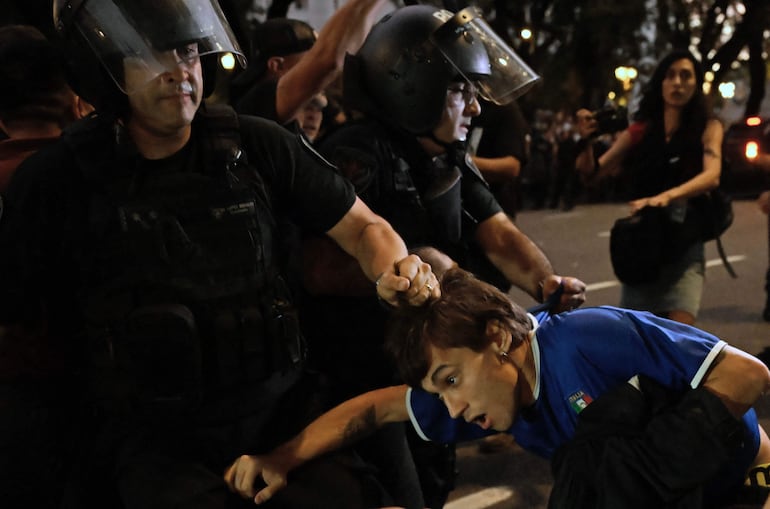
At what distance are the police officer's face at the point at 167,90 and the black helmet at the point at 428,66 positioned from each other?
98 centimetres

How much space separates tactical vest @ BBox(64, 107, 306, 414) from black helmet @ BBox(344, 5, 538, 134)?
98cm

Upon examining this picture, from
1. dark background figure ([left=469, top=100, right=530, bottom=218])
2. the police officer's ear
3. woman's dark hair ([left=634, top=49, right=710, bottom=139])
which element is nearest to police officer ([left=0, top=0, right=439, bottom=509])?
the police officer's ear

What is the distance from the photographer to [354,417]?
2225 millimetres

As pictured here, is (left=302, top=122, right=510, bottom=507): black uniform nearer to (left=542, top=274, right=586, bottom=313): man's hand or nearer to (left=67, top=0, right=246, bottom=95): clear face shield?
(left=542, top=274, right=586, bottom=313): man's hand

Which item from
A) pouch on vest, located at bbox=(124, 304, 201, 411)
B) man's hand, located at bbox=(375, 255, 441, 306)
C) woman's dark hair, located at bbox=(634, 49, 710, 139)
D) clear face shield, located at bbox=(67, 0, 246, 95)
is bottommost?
woman's dark hair, located at bbox=(634, 49, 710, 139)

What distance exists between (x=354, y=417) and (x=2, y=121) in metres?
1.29

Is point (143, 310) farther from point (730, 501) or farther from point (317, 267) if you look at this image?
point (730, 501)

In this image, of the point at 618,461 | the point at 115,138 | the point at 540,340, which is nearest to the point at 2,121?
the point at 115,138

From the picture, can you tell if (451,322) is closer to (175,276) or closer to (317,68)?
(175,276)

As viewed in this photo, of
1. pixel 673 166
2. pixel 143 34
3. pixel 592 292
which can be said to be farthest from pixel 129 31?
pixel 592 292

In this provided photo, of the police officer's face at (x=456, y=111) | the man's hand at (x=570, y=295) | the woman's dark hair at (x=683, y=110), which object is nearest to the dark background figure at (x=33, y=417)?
the man's hand at (x=570, y=295)

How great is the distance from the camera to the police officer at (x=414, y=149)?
2.78 m

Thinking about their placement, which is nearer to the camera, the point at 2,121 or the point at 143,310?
the point at 143,310

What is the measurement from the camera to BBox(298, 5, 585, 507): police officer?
278 cm
